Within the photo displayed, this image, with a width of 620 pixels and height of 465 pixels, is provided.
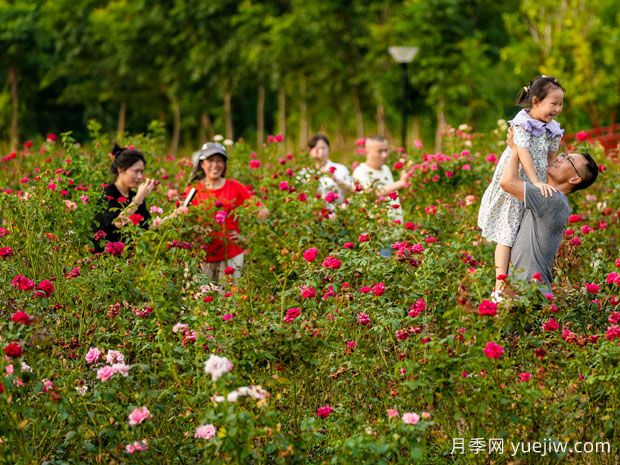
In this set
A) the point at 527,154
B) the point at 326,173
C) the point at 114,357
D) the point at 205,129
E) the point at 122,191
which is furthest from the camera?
the point at 205,129

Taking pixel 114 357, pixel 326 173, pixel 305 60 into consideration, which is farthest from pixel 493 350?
pixel 305 60

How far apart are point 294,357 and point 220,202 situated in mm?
2756

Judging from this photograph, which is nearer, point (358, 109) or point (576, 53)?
point (576, 53)

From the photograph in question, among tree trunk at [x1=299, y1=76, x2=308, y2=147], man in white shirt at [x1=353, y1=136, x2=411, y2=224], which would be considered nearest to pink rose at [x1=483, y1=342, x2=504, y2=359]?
man in white shirt at [x1=353, y1=136, x2=411, y2=224]

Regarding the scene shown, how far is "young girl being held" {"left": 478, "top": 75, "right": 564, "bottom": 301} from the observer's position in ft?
18.7

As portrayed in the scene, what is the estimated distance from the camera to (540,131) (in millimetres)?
5766

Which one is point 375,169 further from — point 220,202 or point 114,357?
point 114,357

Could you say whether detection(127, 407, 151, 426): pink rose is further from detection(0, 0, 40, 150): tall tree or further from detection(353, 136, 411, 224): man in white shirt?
detection(0, 0, 40, 150): tall tree

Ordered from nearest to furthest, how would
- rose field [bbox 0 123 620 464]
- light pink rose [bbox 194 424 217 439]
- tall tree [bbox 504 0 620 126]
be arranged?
1. light pink rose [bbox 194 424 217 439]
2. rose field [bbox 0 123 620 464]
3. tall tree [bbox 504 0 620 126]

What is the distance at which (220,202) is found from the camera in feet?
23.9

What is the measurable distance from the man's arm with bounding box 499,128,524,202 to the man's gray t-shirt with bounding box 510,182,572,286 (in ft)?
0.11

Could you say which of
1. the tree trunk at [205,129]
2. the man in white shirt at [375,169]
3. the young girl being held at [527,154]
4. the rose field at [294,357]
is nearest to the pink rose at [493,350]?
the rose field at [294,357]

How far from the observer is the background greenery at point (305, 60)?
98.0 feet

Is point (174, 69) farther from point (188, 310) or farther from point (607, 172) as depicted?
point (188, 310)
